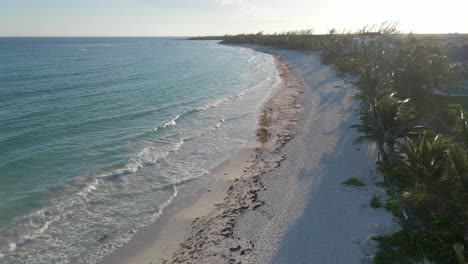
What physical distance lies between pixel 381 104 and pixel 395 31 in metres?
58.8

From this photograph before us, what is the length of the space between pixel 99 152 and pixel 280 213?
15.0m

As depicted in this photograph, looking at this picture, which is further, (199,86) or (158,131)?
(199,86)

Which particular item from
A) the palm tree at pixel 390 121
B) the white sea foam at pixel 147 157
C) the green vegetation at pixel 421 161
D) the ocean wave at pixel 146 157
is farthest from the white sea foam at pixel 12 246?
the palm tree at pixel 390 121

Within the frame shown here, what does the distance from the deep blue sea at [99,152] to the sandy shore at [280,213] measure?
1648 millimetres

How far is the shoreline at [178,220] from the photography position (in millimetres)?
14859

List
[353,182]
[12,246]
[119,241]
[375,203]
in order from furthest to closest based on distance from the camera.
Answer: [353,182], [375,203], [119,241], [12,246]

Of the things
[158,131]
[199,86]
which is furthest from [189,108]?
[199,86]

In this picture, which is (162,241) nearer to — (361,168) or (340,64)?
(361,168)

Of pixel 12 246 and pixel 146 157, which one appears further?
pixel 146 157

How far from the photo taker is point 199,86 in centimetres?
5250

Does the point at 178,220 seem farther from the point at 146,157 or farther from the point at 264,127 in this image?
the point at 264,127

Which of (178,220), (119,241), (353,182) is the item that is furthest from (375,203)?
(119,241)

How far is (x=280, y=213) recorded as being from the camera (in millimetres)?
16812

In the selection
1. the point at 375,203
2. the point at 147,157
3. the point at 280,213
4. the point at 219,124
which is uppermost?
the point at 375,203
